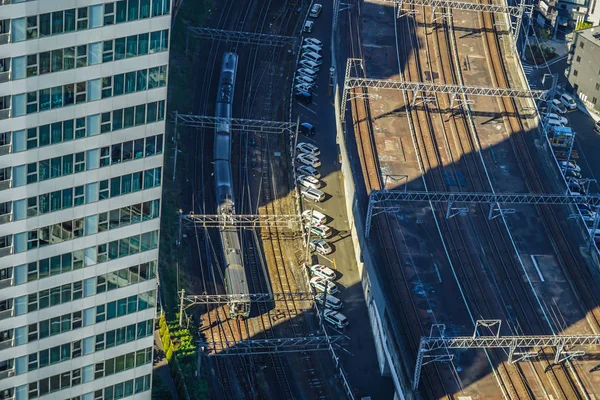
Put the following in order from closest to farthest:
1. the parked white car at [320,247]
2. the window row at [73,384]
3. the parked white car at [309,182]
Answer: the window row at [73,384]
the parked white car at [320,247]
the parked white car at [309,182]

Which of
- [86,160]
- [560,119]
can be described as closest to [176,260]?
[560,119]

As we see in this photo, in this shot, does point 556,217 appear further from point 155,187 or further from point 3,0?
point 3,0

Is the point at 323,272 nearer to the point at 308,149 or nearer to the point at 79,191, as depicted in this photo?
the point at 308,149

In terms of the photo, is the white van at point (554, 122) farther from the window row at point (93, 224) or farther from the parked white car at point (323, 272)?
the window row at point (93, 224)

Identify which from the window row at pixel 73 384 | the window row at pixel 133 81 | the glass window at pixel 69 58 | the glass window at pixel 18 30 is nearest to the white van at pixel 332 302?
the window row at pixel 73 384

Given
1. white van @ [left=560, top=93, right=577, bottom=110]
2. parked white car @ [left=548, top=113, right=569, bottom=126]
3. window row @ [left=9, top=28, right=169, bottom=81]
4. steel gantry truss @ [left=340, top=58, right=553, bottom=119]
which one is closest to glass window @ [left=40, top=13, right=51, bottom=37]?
window row @ [left=9, top=28, right=169, bottom=81]

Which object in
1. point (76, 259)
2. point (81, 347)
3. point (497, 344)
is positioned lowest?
point (81, 347)
